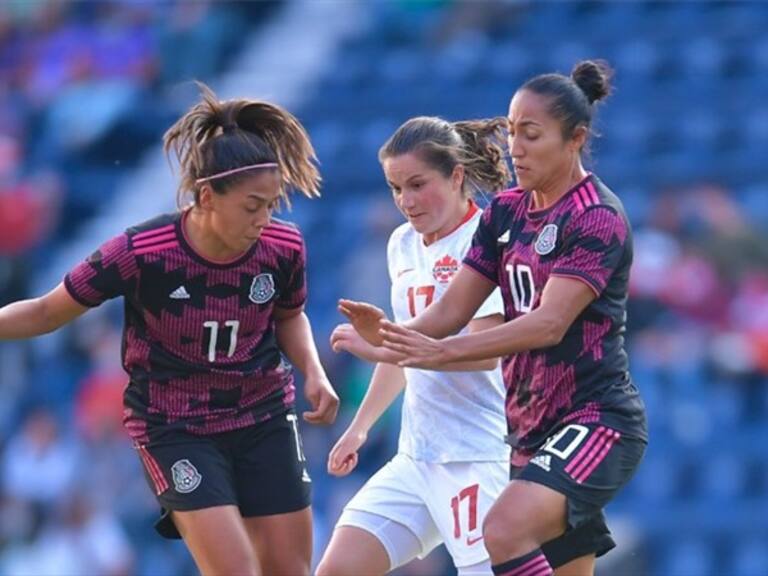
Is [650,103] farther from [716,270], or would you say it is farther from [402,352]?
[402,352]

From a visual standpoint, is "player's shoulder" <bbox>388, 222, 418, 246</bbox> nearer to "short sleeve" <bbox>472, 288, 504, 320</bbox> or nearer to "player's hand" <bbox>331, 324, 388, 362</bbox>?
"short sleeve" <bbox>472, 288, 504, 320</bbox>

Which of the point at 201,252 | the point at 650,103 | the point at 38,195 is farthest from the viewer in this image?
the point at 38,195

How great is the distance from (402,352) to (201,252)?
93 centimetres

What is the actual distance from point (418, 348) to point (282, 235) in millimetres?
976

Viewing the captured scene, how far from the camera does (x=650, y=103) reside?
13.7m

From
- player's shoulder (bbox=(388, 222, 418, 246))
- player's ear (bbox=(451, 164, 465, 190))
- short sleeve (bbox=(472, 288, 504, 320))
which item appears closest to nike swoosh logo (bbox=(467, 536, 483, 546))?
short sleeve (bbox=(472, 288, 504, 320))

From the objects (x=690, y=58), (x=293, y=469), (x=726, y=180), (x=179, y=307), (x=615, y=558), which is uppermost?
(x=690, y=58)

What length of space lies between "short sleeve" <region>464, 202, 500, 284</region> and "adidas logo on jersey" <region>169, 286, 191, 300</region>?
0.90m

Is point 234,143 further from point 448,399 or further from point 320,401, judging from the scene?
point 448,399

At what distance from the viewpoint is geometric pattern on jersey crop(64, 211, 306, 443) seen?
5.89 meters

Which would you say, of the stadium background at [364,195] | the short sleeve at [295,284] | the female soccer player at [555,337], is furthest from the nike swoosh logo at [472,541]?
the stadium background at [364,195]

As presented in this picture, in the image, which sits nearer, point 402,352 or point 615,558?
point 402,352

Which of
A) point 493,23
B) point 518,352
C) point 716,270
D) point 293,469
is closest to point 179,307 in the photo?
point 293,469

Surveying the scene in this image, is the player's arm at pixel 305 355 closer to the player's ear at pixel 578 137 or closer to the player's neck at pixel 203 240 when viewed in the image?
the player's neck at pixel 203 240
